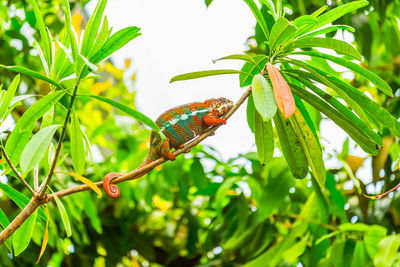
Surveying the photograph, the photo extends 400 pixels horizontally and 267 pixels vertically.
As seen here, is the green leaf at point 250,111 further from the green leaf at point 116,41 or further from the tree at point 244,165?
the green leaf at point 116,41

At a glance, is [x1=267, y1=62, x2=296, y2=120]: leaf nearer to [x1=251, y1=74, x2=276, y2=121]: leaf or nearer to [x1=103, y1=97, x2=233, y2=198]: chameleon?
[x1=251, y1=74, x2=276, y2=121]: leaf

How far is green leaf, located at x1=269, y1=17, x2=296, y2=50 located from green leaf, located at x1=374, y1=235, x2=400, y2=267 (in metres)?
0.56

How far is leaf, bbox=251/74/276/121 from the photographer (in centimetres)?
68

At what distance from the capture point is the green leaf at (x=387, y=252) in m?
1.11

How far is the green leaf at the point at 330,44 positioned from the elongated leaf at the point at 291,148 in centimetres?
15

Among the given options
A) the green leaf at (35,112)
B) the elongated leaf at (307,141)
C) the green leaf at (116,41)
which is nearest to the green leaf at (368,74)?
the elongated leaf at (307,141)

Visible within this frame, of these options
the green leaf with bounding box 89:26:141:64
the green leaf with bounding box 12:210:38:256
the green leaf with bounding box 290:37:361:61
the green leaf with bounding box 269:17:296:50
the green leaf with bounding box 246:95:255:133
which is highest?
the green leaf with bounding box 89:26:141:64

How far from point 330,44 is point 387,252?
0.54 metres

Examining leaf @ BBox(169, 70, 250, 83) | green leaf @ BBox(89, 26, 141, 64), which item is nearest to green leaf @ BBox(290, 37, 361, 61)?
Result: leaf @ BBox(169, 70, 250, 83)

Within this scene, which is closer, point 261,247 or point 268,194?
point 268,194

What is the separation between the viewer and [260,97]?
2.31 ft

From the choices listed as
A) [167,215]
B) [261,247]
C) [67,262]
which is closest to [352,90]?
[261,247]

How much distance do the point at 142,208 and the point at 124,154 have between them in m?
0.29

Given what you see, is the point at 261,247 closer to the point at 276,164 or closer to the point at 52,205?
the point at 276,164
